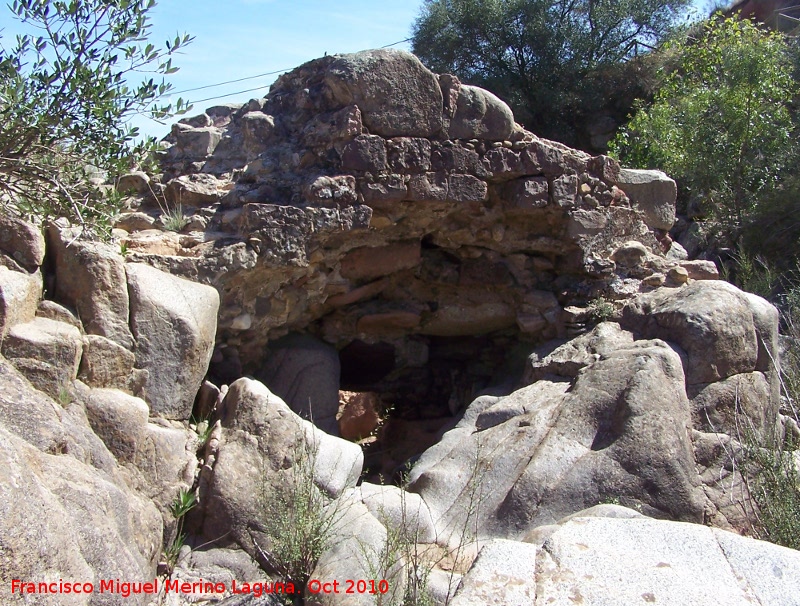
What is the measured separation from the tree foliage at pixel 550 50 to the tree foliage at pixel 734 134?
4.60m

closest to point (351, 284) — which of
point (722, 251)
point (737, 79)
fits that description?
point (722, 251)

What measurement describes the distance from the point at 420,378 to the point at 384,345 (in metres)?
0.82

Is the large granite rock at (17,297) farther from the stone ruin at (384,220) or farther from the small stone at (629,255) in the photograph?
the small stone at (629,255)

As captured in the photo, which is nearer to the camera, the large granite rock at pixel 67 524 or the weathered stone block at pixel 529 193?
the large granite rock at pixel 67 524

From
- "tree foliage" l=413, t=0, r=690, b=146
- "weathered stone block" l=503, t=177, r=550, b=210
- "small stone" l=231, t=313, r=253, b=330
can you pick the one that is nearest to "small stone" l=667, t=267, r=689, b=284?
"weathered stone block" l=503, t=177, r=550, b=210

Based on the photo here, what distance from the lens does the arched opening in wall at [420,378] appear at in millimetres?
7418

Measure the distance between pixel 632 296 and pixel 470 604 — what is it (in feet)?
14.4

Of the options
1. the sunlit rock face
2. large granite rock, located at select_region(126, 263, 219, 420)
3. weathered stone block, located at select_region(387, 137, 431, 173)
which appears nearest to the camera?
large granite rock, located at select_region(126, 263, 219, 420)

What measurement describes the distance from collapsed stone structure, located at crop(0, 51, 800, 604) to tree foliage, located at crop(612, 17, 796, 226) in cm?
291

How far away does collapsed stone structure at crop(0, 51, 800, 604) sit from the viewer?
3.94 meters

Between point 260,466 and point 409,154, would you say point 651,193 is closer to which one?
point 409,154

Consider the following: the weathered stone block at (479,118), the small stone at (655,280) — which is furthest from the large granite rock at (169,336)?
the small stone at (655,280)

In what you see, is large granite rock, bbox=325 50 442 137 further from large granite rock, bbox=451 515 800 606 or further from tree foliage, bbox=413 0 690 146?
tree foliage, bbox=413 0 690 146

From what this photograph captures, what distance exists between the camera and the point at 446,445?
587cm
